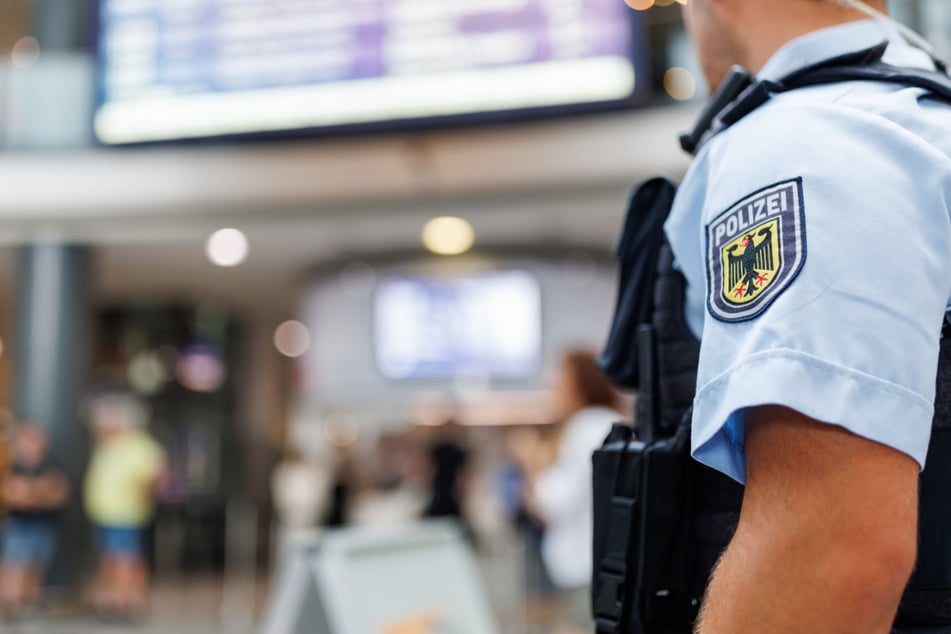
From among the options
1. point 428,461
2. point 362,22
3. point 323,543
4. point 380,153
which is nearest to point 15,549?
point 428,461

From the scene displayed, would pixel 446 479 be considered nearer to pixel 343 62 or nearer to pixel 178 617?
pixel 178 617

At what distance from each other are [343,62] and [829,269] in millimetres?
7137

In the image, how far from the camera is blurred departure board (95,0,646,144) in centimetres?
704

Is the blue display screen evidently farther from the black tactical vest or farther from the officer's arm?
the officer's arm

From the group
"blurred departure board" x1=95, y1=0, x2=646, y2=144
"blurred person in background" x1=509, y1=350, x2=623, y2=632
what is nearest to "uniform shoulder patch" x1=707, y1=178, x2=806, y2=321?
"blurred person in background" x1=509, y1=350, x2=623, y2=632

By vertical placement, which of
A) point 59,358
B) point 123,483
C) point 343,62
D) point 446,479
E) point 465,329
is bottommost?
point 446,479

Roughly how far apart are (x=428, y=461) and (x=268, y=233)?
315 cm

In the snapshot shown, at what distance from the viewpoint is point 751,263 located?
2.53 ft

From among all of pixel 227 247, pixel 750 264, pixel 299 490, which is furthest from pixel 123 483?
pixel 750 264

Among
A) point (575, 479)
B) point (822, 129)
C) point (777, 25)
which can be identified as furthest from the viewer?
point (575, 479)

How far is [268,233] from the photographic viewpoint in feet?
32.1

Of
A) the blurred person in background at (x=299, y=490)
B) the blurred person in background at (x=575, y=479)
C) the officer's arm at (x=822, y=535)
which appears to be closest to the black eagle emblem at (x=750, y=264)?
the officer's arm at (x=822, y=535)

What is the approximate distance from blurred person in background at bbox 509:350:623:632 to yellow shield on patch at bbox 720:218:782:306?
279 centimetres

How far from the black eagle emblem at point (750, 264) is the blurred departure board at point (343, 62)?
6386mm
